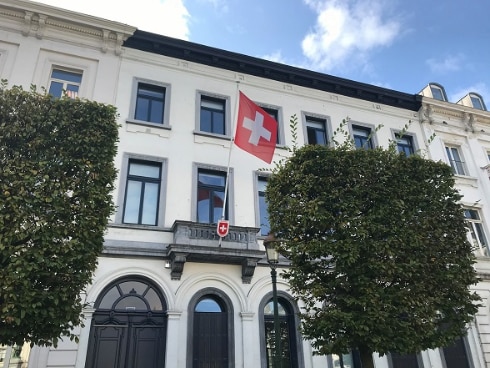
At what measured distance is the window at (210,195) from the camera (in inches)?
509

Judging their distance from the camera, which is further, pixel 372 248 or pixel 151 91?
pixel 151 91

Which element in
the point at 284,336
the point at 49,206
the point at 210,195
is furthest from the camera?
the point at 210,195

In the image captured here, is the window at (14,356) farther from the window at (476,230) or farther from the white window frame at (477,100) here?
the white window frame at (477,100)

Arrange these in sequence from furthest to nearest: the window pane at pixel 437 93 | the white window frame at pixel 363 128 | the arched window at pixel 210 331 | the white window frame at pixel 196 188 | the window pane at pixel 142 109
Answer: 1. the window pane at pixel 437 93
2. the white window frame at pixel 363 128
3. the window pane at pixel 142 109
4. the white window frame at pixel 196 188
5. the arched window at pixel 210 331

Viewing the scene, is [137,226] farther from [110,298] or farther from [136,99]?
[136,99]

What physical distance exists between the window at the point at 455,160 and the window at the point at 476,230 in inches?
82.5

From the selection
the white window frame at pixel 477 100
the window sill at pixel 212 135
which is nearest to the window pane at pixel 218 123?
the window sill at pixel 212 135

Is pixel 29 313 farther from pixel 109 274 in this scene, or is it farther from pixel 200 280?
pixel 200 280

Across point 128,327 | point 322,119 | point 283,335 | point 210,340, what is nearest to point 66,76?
point 128,327

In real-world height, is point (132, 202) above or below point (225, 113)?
below

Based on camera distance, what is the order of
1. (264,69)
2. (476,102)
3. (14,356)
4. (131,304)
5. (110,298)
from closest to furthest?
(14,356)
(110,298)
(131,304)
(264,69)
(476,102)

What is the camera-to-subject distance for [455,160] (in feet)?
61.3

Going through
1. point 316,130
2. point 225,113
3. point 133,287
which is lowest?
point 133,287

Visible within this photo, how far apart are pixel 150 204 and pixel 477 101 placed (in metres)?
19.1
